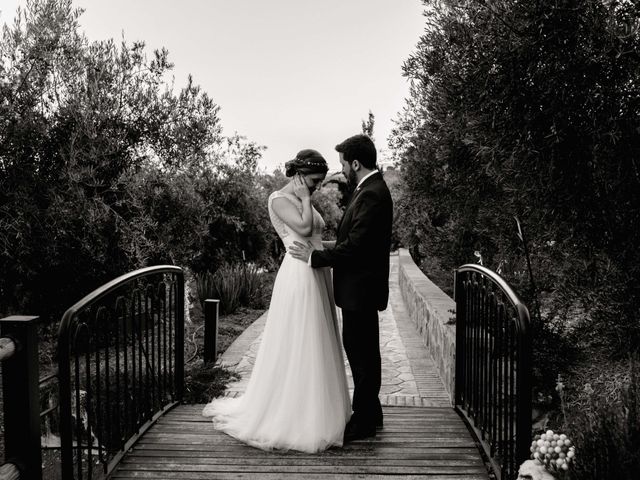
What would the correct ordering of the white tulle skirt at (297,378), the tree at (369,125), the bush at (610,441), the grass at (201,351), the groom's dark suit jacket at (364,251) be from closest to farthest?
the bush at (610,441), the groom's dark suit jacket at (364,251), the white tulle skirt at (297,378), the grass at (201,351), the tree at (369,125)

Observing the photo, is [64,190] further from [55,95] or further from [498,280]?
[498,280]

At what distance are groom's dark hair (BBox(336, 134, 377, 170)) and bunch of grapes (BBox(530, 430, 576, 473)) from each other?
6.33ft

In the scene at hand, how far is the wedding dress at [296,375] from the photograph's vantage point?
12.0 feet

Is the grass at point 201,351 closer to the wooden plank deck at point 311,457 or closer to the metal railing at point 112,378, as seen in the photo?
the metal railing at point 112,378

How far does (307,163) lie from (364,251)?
77cm

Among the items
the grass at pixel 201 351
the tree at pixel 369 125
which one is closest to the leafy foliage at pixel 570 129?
the grass at pixel 201 351

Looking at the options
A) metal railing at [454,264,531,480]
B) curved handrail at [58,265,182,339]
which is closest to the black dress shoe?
metal railing at [454,264,531,480]

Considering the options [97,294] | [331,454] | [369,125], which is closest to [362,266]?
[331,454]

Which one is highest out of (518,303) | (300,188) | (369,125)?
(369,125)

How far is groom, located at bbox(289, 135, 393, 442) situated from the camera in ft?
11.7

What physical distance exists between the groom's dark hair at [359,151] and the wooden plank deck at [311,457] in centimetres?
176

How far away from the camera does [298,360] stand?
3807mm

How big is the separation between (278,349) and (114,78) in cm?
494

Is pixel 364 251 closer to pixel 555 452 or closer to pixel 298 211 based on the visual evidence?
pixel 298 211
